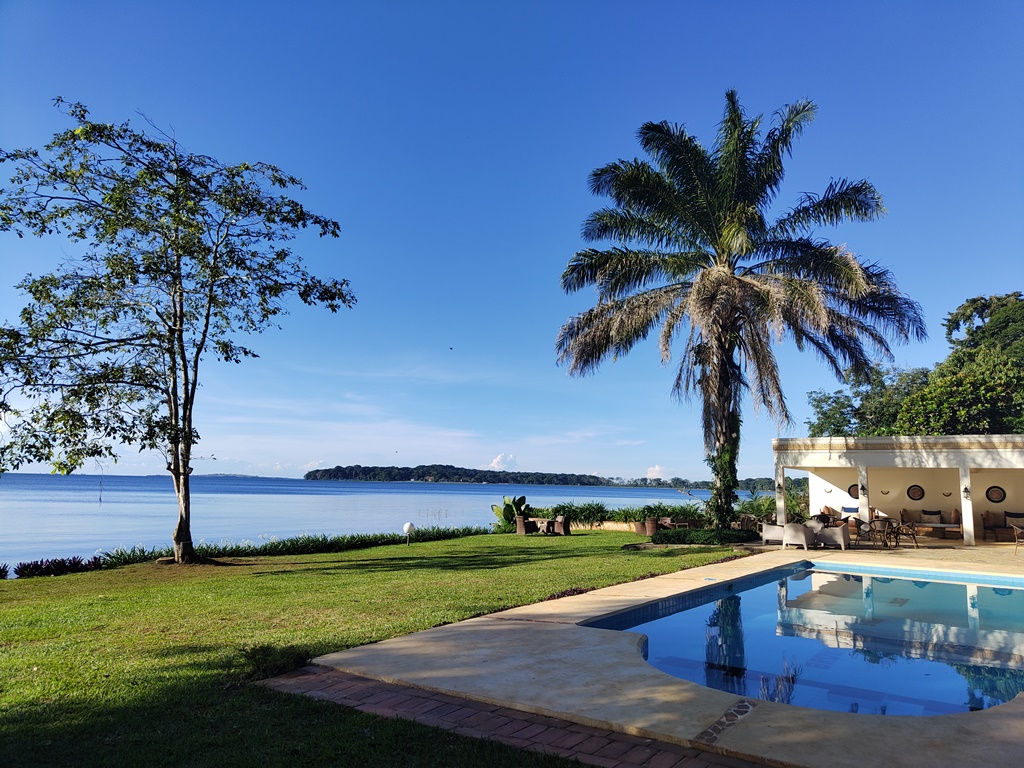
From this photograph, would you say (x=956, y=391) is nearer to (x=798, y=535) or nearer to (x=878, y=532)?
(x=878, y=532)

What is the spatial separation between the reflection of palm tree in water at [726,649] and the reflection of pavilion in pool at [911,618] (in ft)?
2.15

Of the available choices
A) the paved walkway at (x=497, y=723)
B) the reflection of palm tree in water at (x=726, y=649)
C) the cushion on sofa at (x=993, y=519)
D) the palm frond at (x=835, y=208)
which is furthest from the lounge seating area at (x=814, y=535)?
the paved walkway at (x=497, y=723)

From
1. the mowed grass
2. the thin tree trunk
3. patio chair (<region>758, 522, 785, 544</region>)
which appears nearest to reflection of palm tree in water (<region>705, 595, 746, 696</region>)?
the mowed grass

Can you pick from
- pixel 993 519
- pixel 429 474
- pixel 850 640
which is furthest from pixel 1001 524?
pixel 429 474

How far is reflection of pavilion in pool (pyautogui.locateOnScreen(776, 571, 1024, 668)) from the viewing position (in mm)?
7578

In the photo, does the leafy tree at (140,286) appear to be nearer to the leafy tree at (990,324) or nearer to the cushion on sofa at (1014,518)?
the cushion on sofa at (1014,518)

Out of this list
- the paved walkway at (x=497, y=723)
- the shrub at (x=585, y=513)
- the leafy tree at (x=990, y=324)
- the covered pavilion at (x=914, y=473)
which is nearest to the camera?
the paved walkway at (x=497, y=723)

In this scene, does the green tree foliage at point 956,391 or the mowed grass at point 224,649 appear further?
the green tree foliage at point 956,391

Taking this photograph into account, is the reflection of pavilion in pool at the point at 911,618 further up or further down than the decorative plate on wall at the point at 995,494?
further down

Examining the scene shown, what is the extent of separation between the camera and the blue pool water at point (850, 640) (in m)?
5.88

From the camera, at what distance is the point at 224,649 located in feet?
20.0

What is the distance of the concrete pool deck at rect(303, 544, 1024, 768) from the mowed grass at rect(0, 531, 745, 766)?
27.0 inches

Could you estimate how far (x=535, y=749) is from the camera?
375 cm

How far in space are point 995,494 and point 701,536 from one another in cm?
1086
